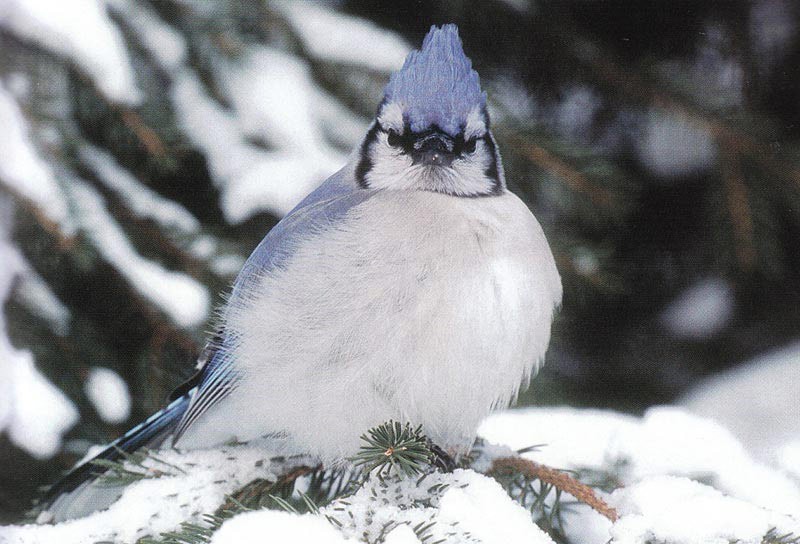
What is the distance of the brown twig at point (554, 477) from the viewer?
1000mm

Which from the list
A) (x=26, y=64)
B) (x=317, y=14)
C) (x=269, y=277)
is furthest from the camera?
(x=317, y=14)

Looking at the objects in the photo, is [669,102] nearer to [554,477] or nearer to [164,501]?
[554,477]

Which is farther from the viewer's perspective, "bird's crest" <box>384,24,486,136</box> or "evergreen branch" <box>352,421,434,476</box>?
"bird's crest" <box>384,24,486,136</box>

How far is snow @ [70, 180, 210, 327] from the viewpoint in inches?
55.7

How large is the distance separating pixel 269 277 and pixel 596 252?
0.69 m

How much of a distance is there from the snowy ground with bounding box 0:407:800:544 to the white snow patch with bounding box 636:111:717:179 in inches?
22.9

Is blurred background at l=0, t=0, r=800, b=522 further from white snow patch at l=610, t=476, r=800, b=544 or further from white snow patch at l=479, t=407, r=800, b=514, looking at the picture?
white snow patch at l=610, t=476, r=800, b=544

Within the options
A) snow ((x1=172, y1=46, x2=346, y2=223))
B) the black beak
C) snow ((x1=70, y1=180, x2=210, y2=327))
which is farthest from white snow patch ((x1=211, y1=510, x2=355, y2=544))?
snow ((x1=172, y1=46, x2=346, y2=223))

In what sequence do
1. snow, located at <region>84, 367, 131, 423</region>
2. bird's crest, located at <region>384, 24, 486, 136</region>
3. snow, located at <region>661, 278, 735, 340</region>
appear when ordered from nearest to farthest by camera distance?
bird's crest, located at <region>384, 24, 486, 136</region> < snow, located at <region>84, 367, 131, 423</region> < snow, located at <region>661, 278, 735, 340</region>

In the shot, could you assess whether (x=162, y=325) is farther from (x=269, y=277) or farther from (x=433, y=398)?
(x=433, y=398)

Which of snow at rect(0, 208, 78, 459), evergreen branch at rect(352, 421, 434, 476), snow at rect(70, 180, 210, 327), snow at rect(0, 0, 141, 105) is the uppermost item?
snow at rect(0, 0, 141, 105)

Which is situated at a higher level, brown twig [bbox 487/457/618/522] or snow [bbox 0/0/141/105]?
snow [bbox 0/0/141/105]

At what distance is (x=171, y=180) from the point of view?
1.64 metres

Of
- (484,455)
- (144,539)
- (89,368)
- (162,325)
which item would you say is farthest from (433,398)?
(89,368)
